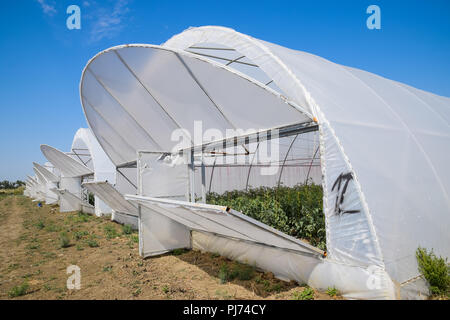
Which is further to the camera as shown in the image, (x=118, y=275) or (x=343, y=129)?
(x=118, y=275)

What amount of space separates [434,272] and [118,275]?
5.67 m

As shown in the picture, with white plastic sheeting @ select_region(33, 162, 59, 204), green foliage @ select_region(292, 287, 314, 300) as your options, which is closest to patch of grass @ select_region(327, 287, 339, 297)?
green foliage @ select_region(292, 287, 314, 300)

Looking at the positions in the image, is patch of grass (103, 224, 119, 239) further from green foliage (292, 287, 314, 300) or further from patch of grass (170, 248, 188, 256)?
green foliage (292, 287, 314, 300)

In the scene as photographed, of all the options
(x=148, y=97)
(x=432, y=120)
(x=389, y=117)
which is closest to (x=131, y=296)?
(x=148, y=97)

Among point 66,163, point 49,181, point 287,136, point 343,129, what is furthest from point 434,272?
point 49,181

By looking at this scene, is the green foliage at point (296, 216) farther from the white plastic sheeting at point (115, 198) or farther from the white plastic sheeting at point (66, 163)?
the white plastic sheeting at point (66, 163)

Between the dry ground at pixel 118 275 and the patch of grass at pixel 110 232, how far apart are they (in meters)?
0.21

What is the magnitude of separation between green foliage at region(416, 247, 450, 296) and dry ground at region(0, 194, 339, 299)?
4.62 feet

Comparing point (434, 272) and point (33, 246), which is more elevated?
point (434, 272)

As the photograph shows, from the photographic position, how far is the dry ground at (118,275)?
497cm

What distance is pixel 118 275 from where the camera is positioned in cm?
614

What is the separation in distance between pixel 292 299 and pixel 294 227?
9.51 feet

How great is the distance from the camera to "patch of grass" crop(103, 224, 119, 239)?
10.1 m

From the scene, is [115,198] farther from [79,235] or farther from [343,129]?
[343,129]
